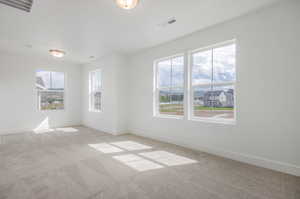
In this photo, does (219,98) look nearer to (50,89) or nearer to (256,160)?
(256,160)

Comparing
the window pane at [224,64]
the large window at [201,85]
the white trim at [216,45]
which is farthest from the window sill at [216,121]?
the white trim at [216,45]

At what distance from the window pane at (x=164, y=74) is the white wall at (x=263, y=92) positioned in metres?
1.08

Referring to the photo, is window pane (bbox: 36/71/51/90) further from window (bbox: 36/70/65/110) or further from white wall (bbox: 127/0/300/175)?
white wall (bbox: 127/0/300/175)

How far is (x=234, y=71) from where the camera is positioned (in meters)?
3.22

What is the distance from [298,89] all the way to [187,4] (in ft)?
7.09

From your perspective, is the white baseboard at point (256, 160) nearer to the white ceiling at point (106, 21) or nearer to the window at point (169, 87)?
the window at point (169, 87)

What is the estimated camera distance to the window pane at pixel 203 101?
11.9 ft

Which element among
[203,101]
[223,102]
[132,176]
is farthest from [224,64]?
[132,176]

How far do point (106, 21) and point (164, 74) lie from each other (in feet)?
6.97

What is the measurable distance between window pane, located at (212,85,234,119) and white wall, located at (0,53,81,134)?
604 centimetres

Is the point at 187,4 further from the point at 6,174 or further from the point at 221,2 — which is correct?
the point at 6,174

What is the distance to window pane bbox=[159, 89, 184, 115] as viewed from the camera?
4.19 m

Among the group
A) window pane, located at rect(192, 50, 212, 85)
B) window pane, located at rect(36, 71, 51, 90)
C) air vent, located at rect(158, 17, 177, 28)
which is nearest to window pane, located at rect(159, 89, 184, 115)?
window pane, located at rect(192, 50, 212, 85)

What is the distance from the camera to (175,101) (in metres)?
4.30
